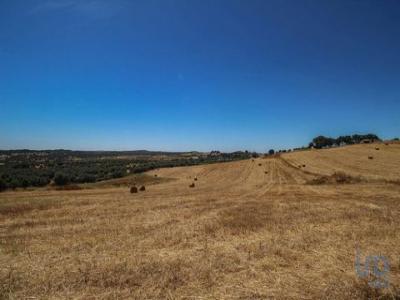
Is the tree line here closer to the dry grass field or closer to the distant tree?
the distant tree

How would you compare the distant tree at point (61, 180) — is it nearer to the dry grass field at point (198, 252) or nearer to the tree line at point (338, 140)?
the dry grass field at point (198, 252)

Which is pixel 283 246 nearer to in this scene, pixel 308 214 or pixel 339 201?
pixel 308 214

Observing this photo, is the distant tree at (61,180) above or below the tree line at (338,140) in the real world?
below

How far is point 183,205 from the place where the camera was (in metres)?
16.0

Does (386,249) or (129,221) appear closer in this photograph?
(386,249)

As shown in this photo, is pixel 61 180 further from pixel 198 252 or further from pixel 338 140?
pixel 338 140

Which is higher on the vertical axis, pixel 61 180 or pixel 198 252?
pixel 198 252

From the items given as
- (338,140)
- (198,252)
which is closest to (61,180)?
(198,252)

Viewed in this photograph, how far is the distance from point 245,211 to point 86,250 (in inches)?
302

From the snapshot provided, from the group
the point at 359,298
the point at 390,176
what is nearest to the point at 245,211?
the point at 359,298

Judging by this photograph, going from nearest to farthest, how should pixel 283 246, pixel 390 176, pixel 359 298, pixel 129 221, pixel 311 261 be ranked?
pixel 359 298 < pixel 311 261 < pixel 283 246 < pixel 129 221 < pixel 390 176

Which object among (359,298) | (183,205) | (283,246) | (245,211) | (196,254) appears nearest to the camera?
(359,298)

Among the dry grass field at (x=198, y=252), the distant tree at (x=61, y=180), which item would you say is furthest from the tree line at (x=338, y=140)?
the dry grass field at (x=198, y=252)

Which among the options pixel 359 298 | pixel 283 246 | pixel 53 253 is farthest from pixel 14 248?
pixel 359 298
